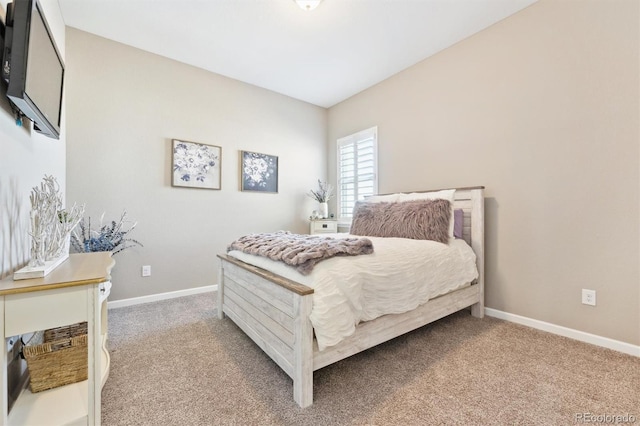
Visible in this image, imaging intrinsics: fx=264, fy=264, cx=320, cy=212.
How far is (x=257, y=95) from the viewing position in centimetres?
368

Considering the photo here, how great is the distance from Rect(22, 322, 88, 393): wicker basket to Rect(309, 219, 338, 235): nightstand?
2.79 metres

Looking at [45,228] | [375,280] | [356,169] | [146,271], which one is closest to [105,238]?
[146,271]

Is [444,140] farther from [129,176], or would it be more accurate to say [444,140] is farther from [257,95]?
[129,176]

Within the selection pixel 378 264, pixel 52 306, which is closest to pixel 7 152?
pixel 52 306

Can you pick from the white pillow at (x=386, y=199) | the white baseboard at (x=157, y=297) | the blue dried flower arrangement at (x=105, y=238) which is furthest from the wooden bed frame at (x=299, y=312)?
the blue dried flower arrangement at (x=105, y=238)

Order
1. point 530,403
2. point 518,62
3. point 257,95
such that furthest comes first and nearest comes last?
point 257,95
point 518,62
point 530,403

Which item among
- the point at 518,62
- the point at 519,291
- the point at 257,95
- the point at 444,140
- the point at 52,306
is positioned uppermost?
the point at 257,95

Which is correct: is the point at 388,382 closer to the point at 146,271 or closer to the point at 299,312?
the point at 299,312

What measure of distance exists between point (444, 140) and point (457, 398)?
7.88 feet

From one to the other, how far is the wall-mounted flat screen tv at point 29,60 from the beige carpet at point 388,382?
1519 mm

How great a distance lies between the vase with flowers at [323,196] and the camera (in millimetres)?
4082

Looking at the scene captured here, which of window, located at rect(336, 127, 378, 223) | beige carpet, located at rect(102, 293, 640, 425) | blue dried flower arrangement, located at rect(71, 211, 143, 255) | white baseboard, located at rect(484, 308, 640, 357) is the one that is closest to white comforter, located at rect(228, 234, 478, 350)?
beige carpet, located at rect(102, 293, 640, 425)

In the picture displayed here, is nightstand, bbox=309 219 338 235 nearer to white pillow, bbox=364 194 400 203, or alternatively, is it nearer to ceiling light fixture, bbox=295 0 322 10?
white pillow, bbox=364 194 400 203

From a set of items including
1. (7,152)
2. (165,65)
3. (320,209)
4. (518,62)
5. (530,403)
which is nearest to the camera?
(7,152)
